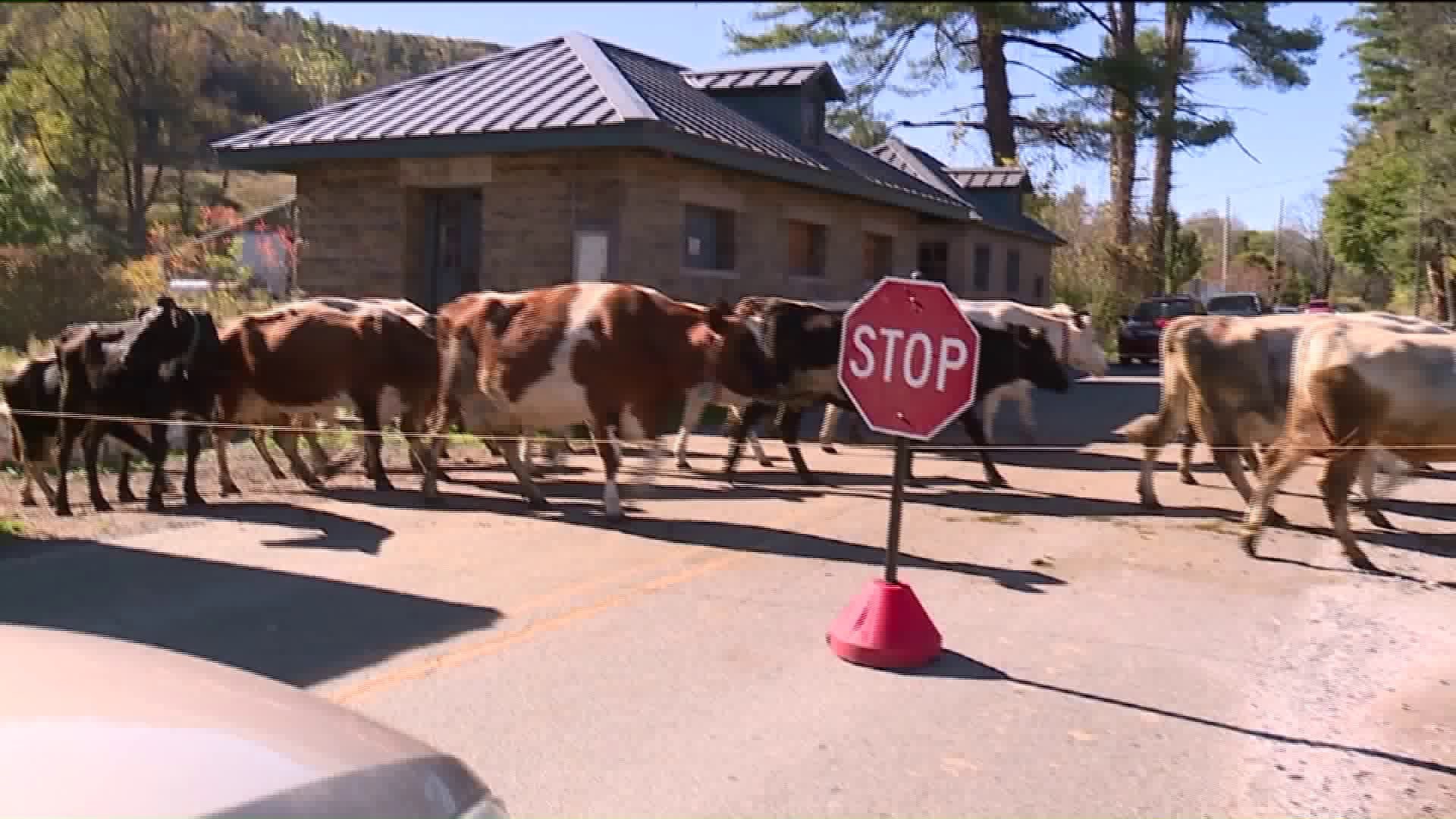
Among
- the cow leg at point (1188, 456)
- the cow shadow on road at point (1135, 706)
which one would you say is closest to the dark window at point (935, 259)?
the cow leg at point (1188, 456)

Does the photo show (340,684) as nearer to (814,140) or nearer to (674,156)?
(674,156)

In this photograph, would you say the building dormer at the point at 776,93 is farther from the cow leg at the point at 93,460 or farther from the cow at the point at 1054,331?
the cow leg at the point at 93,460

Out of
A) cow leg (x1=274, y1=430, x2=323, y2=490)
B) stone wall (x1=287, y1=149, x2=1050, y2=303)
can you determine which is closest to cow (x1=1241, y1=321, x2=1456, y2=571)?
cow leg (x1=274, y1=430, x2=323, y2=490)

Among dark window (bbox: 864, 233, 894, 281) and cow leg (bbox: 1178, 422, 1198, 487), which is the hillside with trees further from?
dark window (bbox: 864, 233, 894, 281)

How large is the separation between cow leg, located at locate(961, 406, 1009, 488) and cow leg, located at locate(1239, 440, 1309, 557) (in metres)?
3.35

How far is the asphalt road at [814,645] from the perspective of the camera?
4.90 m

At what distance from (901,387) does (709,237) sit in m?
13.1

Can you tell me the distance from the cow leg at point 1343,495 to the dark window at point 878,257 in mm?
16756

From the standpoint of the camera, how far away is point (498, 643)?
6.52 metres

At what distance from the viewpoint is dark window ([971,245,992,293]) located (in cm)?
3209

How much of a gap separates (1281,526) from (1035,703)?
19.0 feet

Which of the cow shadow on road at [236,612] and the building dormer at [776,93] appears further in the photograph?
the building dormer at [776,93]

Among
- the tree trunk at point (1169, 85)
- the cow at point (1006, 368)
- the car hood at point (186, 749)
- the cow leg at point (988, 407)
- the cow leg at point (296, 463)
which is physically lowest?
the cow leg at point (296, 463)

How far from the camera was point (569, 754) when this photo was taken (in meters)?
4.98
